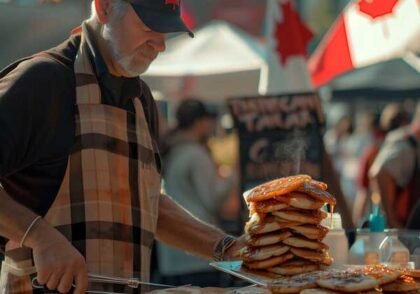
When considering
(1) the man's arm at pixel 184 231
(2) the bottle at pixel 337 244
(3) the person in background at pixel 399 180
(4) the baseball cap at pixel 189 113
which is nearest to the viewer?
(1) the man's arm at pixel 184 231

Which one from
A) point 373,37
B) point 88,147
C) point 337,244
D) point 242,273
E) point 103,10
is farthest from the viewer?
point 373,37

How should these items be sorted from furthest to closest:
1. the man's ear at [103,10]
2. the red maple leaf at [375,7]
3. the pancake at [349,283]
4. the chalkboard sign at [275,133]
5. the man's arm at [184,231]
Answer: the chalkboard sign at [275,133] → the red maple leaf at [375,7] → the man's arm at [184,231] → the man's ear at [103,10] → the pancake at [349,283]

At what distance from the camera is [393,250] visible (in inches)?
147

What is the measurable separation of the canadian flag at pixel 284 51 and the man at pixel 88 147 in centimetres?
437

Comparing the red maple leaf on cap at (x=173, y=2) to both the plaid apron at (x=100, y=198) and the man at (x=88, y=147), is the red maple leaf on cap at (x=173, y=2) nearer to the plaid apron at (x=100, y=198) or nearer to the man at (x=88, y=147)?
the man at (x=88, y=147)

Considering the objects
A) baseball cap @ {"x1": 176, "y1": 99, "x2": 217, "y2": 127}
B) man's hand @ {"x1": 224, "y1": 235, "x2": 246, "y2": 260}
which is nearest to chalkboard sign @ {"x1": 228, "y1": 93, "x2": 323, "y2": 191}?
baseball cap @ {"x1": 176, "y1": 99, "x2": 217, "y2": 127}

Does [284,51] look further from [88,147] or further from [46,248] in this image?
[46,248]

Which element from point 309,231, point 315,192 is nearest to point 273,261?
point 309,231

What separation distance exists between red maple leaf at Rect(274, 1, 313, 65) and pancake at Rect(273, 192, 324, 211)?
484cm

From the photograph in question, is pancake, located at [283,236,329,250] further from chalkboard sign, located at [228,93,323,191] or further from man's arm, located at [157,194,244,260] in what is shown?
chalkboard sign, located at [228,93,323,191]

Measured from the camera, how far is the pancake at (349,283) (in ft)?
8.53

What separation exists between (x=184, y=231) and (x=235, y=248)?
351 millimetres

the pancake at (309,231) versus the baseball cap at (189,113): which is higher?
the baseball cap at (189,113)

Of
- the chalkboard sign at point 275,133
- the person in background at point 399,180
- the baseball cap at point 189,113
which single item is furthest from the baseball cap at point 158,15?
the baseball cap at point 189,113
